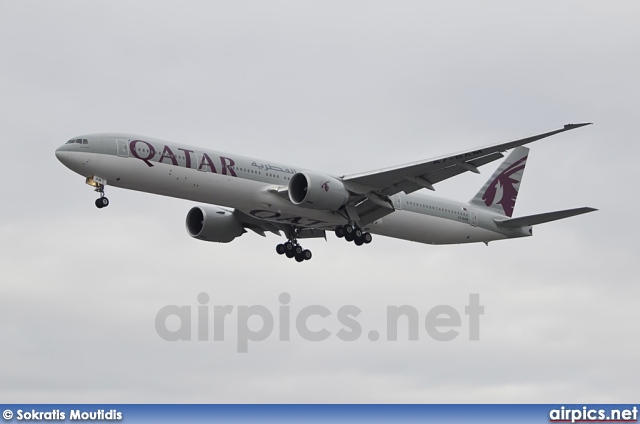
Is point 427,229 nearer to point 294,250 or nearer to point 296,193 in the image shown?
point 294,250

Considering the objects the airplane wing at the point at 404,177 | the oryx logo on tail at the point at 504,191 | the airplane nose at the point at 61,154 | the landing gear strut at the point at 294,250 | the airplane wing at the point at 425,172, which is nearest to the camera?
the airplane nose at the point at 61,154

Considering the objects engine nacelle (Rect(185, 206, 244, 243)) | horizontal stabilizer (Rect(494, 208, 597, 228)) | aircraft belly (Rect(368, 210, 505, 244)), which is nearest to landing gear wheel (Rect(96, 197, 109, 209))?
engine nacelle (Rect(185, 206, 244, 243))

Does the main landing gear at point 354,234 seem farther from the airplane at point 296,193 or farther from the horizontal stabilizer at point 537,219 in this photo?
the horizontal stabilizer at point 537,219

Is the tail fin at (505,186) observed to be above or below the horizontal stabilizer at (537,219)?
above

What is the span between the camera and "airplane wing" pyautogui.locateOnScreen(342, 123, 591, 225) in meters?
46.6

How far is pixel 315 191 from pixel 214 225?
8432 mm

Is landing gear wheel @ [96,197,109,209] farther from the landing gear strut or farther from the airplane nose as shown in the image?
the landing gear strut

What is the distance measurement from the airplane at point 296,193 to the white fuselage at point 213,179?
43 millimetres

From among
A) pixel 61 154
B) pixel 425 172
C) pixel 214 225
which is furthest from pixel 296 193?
pixel 61 154

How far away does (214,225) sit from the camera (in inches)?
2135

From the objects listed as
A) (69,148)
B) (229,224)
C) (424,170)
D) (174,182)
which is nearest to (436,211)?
(424,170)

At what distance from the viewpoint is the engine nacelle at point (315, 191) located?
156 ft

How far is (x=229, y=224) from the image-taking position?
54.4 metres

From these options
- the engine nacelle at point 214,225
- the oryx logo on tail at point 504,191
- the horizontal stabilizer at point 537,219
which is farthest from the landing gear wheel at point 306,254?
the oryx logo on tail at point 504,191
